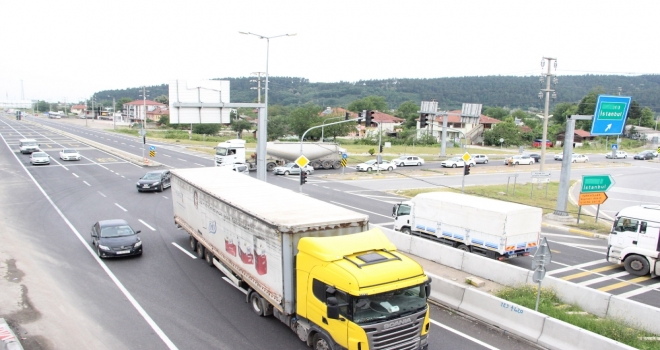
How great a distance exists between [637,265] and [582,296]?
603 centimetres

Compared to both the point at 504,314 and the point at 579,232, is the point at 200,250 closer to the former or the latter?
the point at 504,314

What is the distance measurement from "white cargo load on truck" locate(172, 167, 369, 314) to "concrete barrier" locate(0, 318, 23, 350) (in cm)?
523

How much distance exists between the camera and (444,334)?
11516 millimetres

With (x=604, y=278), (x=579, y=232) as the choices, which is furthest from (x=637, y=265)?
(x=579, y=232)

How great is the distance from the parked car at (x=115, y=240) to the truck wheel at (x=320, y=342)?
9.80m

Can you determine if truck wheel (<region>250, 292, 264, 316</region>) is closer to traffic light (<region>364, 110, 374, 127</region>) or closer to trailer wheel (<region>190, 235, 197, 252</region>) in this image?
trailer wheel (<region>190, 235, 197, 252</region>)

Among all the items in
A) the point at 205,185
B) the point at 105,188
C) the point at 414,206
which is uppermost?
the point at 205,185

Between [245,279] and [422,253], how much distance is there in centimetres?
781

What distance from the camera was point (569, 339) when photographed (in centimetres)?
1024

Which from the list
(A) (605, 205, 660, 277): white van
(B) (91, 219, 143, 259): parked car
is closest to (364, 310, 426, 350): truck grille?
(B) (91, 219, 143, 259): parked car

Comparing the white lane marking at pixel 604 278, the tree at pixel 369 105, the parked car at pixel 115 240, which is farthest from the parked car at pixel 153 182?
the tree at pixel 369 105

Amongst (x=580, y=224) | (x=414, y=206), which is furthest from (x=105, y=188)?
(x=580, y=224)

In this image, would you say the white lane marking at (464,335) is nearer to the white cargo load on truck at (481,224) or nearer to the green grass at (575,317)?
the green grass at (575,317)

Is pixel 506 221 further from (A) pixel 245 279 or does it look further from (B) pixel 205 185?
(B) pixel 205 185
